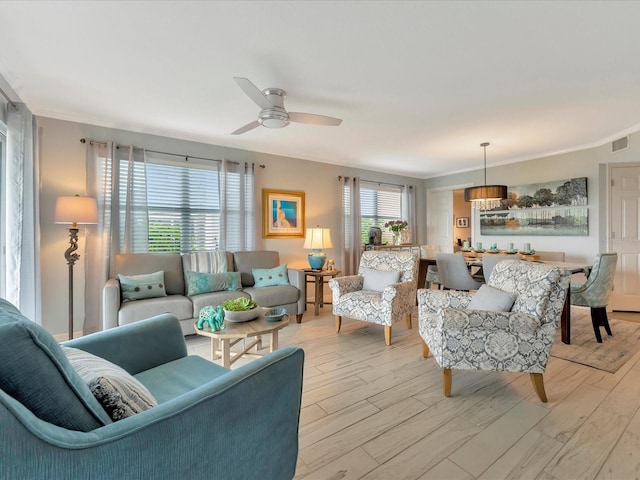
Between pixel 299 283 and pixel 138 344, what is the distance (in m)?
2.47

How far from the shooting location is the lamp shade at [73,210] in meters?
2.88

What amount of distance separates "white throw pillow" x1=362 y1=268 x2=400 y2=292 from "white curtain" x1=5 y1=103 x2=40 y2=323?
3.17 m

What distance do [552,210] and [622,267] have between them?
1134 mm

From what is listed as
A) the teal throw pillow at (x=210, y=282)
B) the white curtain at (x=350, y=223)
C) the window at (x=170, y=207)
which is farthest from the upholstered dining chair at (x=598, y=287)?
the window at (x=170, y=207)

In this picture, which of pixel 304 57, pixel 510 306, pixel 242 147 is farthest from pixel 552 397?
pixel 242 147

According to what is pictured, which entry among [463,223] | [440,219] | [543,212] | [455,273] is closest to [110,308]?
[455,273]

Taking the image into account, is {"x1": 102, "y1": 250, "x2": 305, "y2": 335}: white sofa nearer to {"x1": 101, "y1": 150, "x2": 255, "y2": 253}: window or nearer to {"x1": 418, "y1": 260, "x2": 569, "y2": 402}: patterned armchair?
{"x1": 101, "y1": 150, "x2": 255, "y2": 253}: window

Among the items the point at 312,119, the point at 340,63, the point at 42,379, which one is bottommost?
the point at 42,379

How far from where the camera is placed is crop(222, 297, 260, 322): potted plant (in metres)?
2.38

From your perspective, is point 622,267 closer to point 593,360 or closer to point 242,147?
point 593,360

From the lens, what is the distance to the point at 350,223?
17.9 feet

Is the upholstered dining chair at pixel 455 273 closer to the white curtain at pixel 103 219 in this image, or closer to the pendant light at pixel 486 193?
the pendant light at pixel 486 193

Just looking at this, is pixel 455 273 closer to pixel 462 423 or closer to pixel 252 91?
pixel 462 423

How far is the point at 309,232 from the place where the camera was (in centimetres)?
438
